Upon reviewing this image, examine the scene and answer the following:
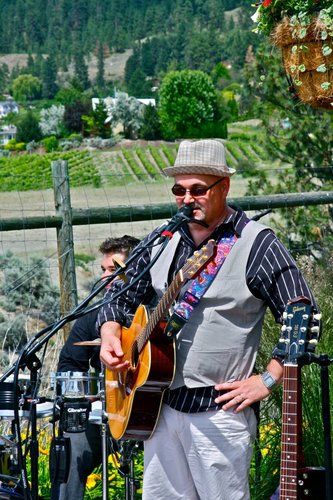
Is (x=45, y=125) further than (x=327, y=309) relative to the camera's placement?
Yes

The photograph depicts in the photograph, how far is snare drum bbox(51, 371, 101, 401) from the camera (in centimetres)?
372

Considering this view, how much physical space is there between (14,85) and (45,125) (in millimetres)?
74404

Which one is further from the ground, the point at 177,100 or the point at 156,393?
the point at 156,393

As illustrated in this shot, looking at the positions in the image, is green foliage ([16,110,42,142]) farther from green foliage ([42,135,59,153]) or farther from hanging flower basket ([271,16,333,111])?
hanging flower basket ([271,16,333,111])

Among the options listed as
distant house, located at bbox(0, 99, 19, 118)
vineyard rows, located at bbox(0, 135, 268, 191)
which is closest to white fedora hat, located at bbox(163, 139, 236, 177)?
vineyard rows, located at bbox(0, 135, 268, 191)

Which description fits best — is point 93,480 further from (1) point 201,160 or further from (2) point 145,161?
(2) point 145,161

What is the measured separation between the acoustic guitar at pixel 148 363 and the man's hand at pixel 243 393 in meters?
0.20

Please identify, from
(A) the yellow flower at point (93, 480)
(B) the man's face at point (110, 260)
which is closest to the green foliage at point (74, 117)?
(A) the yellow flower at point (93, 480)

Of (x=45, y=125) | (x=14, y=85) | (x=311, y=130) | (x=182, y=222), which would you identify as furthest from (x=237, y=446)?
(x=14, y=85)

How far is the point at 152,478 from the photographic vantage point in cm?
319

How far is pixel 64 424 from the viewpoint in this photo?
3.62m

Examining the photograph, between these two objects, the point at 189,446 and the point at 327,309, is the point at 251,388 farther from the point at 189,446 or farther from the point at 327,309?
the point at 327,309

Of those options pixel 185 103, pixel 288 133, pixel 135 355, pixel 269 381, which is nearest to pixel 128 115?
pixel 185 103

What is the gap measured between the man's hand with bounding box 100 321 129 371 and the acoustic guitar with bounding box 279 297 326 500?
0.69 m
